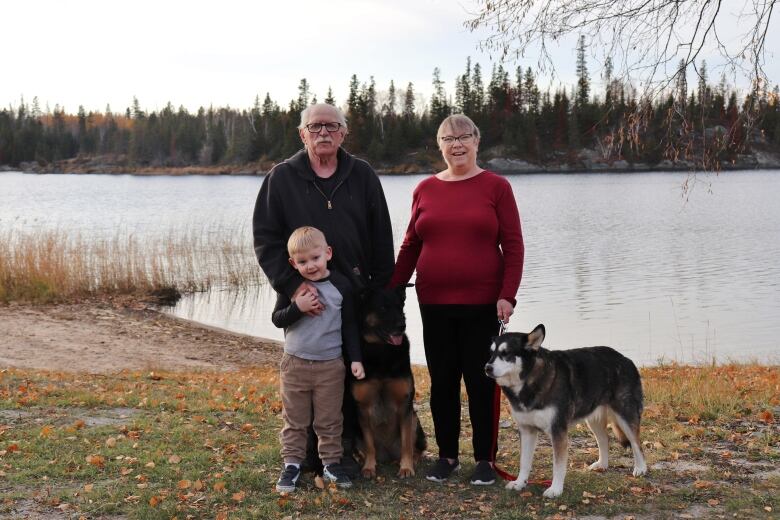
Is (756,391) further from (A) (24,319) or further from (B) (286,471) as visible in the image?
(A) (24,319)

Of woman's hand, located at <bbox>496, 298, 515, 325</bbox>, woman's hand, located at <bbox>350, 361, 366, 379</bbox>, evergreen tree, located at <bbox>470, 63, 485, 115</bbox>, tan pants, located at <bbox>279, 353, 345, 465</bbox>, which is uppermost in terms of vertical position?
evergreen tree, located at <bbox>470, 63, 485, 115</bbox>

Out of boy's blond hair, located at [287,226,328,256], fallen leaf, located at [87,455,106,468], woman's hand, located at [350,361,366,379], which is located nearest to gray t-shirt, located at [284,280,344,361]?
woman's hand, located at [350,361,366,379]

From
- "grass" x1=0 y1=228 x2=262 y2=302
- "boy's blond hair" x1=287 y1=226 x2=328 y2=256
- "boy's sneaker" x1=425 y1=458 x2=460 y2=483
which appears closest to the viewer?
"boy's blond hair" x1=287 y1=226 x2=328 y2=256

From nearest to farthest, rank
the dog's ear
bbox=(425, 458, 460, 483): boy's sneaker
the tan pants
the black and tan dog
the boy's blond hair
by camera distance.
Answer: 1. the dog's ear
2. the boy's blond hair
3. the black and tan dog
4. the tan pants
5. bbox=(425, 458, 460, 483): boy's sneaker

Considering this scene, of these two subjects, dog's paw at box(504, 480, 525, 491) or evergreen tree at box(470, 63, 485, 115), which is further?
evergreen tree at box(470, 63, 485, 115)

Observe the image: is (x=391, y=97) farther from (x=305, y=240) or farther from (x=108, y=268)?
(x=305, y=240)

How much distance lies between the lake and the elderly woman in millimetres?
2698

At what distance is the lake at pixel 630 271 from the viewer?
14992 millimetres

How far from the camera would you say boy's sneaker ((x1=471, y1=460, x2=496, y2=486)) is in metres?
5.17

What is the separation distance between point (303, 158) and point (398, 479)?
2319 millimetres

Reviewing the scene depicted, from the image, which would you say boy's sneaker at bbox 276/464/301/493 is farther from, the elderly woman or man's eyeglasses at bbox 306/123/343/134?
man's eyeglasses at bbox 306/123/343/134

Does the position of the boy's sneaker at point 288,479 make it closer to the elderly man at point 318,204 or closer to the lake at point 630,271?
the elderly man at point 318,204

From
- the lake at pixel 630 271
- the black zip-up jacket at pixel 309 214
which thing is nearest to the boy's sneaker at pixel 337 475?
the black zip-up jacket at pixel 309 214

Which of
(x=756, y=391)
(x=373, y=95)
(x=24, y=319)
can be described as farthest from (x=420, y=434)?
(x=373, y=95)
